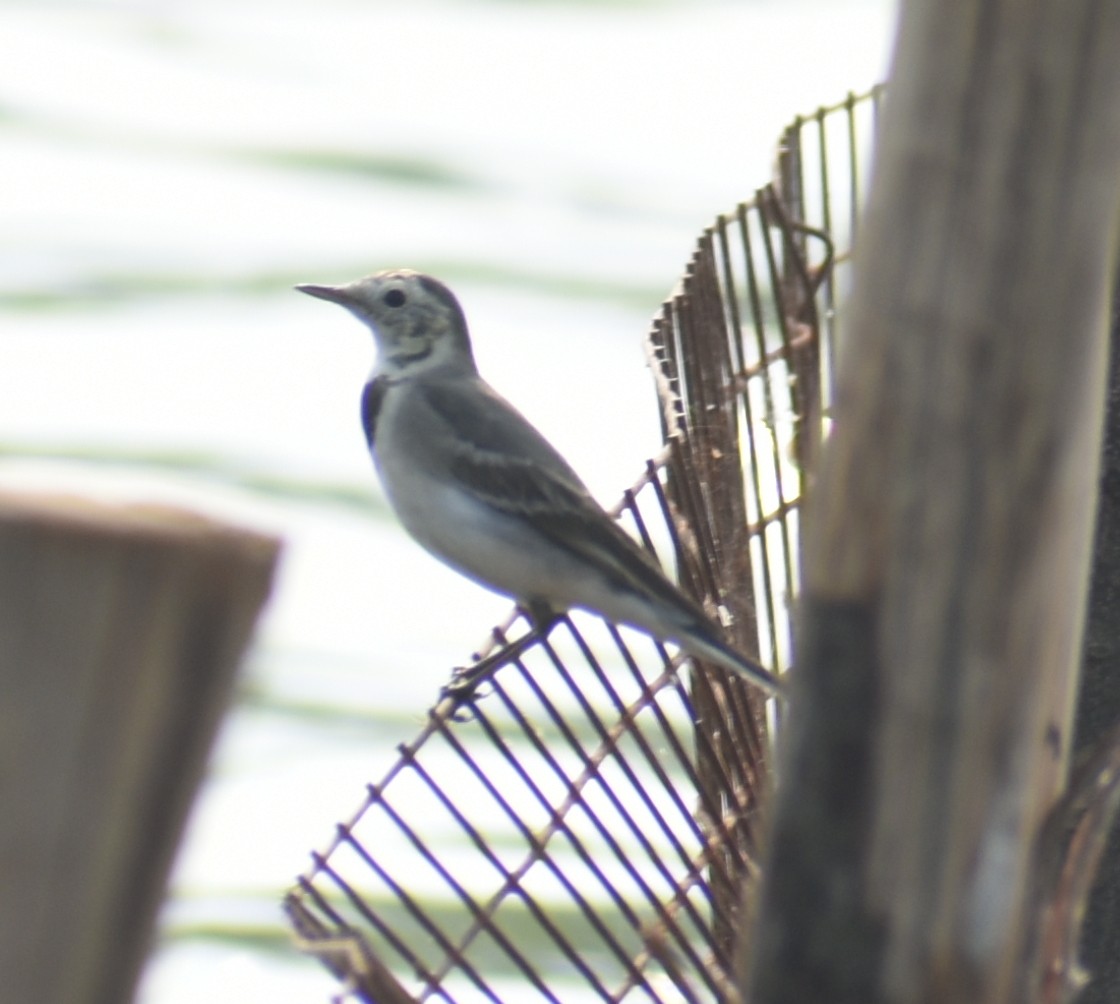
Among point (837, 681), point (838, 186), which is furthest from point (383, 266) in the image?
point (837, 681)

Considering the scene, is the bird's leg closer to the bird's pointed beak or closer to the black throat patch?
the black throat patch

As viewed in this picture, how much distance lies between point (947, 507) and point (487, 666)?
103 inches

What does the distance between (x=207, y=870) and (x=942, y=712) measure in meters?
6.59

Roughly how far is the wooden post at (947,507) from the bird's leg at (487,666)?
2268mm

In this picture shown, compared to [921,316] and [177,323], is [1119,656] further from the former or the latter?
[177,323]

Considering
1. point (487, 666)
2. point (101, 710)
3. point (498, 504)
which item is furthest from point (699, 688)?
point (101, 710)

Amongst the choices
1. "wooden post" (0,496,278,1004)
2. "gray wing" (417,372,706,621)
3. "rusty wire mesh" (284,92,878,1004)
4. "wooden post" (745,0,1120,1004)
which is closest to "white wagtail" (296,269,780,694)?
"gray wing" (417,372,706,621)

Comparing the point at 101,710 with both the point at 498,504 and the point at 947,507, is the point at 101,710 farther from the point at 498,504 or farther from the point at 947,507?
the point at 498,504

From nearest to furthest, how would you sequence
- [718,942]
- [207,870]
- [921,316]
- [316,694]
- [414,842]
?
[921,316]
[414,842]
[718,942]
[207,870]
[316,694]

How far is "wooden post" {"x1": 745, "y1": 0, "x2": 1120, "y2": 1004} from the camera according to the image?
2400 millimetres

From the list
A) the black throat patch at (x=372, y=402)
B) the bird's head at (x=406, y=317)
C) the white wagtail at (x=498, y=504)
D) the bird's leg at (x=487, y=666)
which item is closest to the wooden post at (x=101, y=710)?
the bird's leg at (x=487, y=666)

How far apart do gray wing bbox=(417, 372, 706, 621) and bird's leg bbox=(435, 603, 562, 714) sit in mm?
185

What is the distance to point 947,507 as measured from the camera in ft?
7.97

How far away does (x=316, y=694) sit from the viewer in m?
9.62
